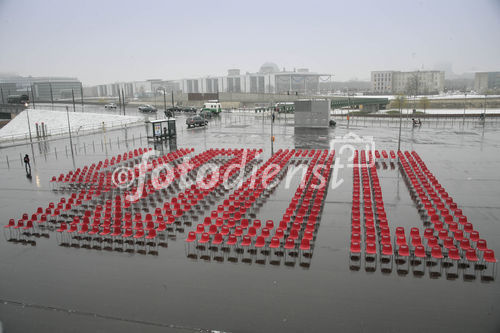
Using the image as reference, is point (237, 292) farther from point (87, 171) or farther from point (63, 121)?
point (63, 121)

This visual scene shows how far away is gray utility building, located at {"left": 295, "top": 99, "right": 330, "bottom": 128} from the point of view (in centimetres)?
5162

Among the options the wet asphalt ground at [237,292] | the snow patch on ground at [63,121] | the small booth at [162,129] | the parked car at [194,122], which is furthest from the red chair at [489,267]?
the snow patch on ground at [63,121]

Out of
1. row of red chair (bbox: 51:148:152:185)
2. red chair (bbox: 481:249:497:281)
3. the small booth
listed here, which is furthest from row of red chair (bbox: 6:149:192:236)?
the small booth

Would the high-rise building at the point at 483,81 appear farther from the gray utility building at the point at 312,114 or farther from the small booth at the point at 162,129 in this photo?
the small booth at the point at 162,129

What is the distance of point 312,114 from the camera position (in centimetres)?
5197

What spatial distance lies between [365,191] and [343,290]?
26.9 feet

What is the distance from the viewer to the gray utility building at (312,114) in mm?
51625

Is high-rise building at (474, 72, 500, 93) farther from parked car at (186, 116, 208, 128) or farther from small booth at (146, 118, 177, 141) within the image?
small booth at (146, 118, 177, 141)

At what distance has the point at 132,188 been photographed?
22047mm

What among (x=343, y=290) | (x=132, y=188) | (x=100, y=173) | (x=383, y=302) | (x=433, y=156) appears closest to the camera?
(x=383, y=302)

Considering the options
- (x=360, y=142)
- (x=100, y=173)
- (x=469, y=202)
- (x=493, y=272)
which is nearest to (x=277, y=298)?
(x=493, y=272)

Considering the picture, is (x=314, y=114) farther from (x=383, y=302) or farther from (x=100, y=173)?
(x=383, y=302)

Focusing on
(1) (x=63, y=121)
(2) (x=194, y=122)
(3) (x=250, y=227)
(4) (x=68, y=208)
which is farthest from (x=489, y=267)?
(1) (x=63, y=121)

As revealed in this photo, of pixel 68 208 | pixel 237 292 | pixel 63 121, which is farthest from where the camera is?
pixel 63 121
